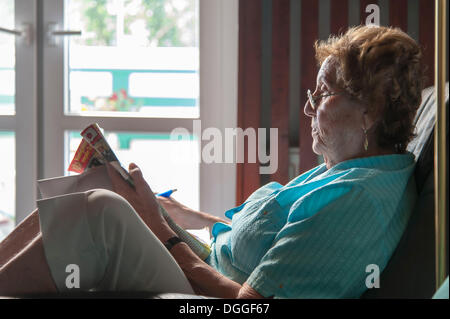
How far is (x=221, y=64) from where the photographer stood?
7.91 feet

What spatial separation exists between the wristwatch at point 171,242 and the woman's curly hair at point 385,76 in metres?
0.56

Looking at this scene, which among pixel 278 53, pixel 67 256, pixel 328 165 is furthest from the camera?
pixel 278 53

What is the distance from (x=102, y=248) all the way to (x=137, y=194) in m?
0.39

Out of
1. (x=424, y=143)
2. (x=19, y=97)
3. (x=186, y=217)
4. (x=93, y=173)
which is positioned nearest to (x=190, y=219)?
(x=186, y=217)

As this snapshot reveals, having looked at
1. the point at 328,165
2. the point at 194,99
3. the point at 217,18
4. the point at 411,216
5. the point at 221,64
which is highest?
the point at 217,18

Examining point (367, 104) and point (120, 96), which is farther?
point (120, 96)

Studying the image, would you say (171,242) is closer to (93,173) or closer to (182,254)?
(182,254)

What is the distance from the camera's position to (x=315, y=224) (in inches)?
39.6

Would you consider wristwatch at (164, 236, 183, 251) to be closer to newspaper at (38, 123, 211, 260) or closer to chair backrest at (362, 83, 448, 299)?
newspaper at (38, 123, 211, 260)

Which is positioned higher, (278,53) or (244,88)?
(278,53)

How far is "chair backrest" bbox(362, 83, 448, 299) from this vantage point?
0.96m
